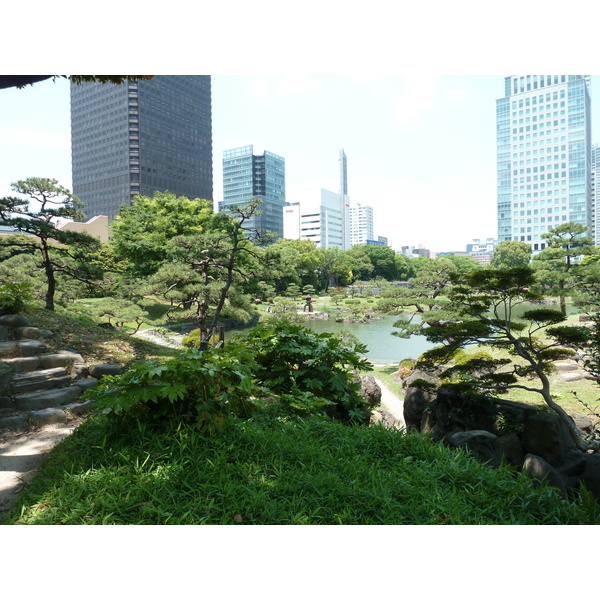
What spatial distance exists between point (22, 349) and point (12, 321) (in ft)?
1.88

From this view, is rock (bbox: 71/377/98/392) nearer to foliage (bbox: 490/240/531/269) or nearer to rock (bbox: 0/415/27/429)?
rock (bbox: 0/415/27/429)

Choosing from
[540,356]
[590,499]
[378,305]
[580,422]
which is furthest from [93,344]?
[378,305]

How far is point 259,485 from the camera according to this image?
4.64ft

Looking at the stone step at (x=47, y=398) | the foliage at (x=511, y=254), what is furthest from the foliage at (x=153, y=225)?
the stone step at (x=47, y=398)

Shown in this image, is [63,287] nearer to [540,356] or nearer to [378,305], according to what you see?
[378,305]

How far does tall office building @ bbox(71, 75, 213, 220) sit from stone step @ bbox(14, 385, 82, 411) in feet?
18.1

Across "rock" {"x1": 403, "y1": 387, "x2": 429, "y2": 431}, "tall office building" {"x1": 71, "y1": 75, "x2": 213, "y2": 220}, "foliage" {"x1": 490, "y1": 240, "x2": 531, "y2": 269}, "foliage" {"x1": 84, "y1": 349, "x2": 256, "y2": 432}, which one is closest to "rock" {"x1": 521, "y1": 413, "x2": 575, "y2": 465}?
"rock" {"x1": 403, "y1": 387, "x2": 429, "y2": 431}

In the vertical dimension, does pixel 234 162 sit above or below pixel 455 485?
above

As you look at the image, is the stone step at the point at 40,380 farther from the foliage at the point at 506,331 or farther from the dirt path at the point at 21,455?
the foliage at the point at 506,331

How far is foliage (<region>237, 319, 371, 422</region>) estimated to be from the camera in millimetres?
2600

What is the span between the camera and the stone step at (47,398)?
253 cm

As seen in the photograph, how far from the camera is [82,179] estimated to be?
7914 millimetres

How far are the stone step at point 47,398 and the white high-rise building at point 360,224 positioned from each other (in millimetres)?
67612
